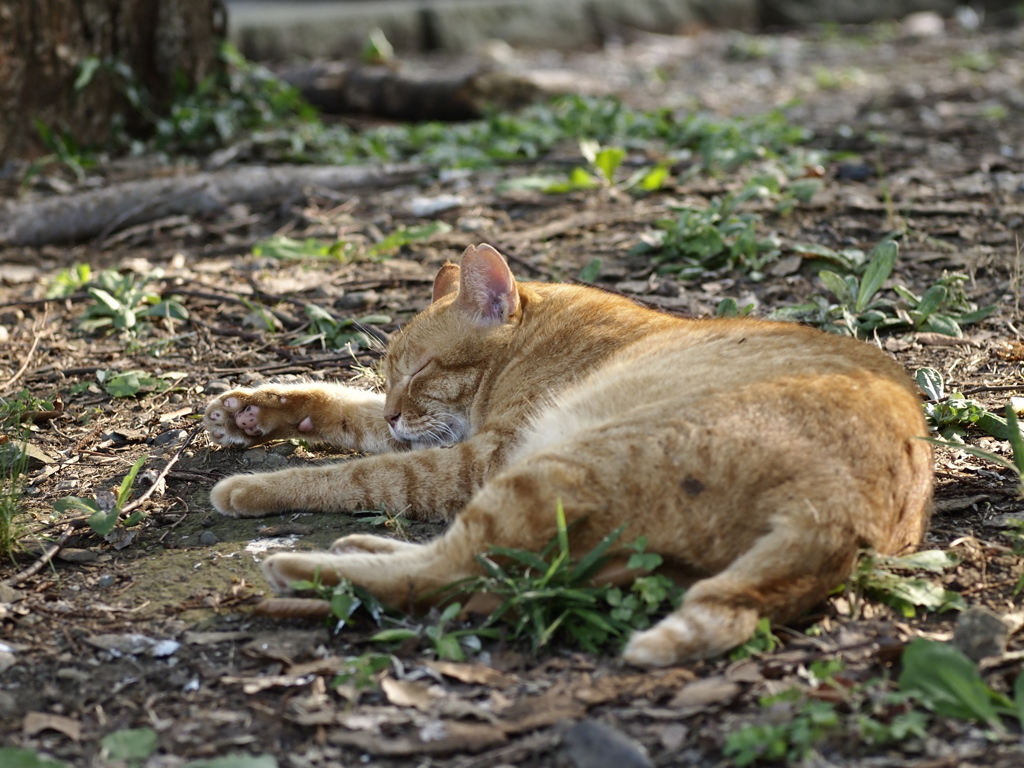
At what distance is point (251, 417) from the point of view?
4098 mm

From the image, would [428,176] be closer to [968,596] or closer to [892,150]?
[892,150]

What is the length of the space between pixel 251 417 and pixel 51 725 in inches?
68.6

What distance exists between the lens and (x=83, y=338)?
17.1ft

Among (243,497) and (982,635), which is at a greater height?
(982,635)

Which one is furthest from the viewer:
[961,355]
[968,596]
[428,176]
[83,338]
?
[428,176]

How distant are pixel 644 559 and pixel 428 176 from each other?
505cm

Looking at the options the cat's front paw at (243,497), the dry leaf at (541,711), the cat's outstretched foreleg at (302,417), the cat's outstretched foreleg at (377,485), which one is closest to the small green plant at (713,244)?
the cat's outstretched foreleg at (302,417)

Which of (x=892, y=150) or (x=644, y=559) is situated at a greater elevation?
(x=892, y=150)

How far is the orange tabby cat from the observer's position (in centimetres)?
267

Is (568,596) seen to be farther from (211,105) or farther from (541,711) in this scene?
(211,105)

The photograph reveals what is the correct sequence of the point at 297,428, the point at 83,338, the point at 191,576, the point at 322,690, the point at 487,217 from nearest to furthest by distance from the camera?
the point at 322,690 < the point at 191,576 < the point at 297,428 < the point at 83,338 < the point at 487,217

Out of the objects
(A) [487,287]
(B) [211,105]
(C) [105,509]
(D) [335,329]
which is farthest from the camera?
(B) [211,105]

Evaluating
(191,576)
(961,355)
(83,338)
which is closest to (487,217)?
(83,338)

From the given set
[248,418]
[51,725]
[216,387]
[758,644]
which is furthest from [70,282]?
[758,644]
